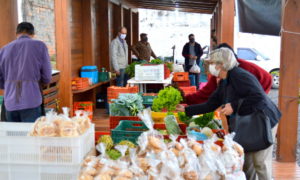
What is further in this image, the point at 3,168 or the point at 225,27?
the point at 225,27

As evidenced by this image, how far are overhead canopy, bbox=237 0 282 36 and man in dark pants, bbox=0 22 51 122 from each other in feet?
9.74

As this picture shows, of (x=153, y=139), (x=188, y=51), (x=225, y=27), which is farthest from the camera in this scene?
(x=188, y=51)

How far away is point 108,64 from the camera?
33.8 feet

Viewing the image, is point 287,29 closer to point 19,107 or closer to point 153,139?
point 153,139

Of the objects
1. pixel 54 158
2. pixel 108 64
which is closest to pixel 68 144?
pixel 54 158

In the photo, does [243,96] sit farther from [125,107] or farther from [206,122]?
[125,107]

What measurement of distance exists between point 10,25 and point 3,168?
3728 millimetres

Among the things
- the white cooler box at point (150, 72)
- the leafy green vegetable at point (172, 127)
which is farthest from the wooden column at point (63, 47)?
the leafy green vegetable at point (172, 127)

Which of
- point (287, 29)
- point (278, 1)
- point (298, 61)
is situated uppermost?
point (278, 1)

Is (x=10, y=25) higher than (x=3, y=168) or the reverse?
higher

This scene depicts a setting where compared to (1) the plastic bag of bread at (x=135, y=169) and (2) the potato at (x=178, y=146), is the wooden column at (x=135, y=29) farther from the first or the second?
(1) the plastic bag of bread at (x=135, y=169)

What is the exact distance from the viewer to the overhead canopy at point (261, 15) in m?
5.35

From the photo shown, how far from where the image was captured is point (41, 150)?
7.22ft

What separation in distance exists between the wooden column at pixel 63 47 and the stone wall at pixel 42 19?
0.49m
